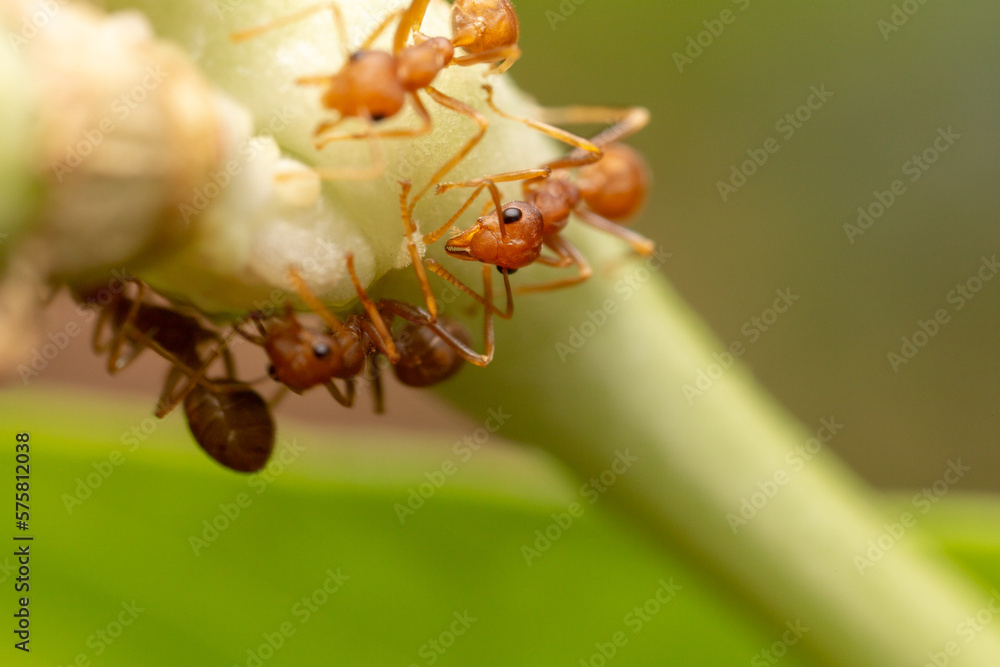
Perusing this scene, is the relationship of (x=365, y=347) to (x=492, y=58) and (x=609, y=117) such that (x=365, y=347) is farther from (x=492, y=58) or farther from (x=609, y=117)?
(x=609, y=117)

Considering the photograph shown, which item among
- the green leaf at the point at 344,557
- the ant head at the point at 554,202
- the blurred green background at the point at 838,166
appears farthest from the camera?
the blurred green background at the point at 838,166

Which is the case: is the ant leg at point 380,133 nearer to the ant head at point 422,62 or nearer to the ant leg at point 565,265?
the ant head at point 422,62

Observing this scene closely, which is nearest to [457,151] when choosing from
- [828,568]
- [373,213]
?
[373,213]

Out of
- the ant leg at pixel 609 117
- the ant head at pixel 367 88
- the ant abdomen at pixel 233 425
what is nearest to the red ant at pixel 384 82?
the ant head at pixel 367 88

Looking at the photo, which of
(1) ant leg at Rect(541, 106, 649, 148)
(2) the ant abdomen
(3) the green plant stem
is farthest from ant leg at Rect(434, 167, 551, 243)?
(1) ant leg at Rect(541, 106, 649, 148)

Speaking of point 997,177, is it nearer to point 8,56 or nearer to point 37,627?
point 37,627

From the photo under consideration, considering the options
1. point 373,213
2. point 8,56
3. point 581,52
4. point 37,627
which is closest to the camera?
point 8,56

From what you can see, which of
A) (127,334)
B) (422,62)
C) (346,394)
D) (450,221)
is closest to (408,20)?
(422,62)
